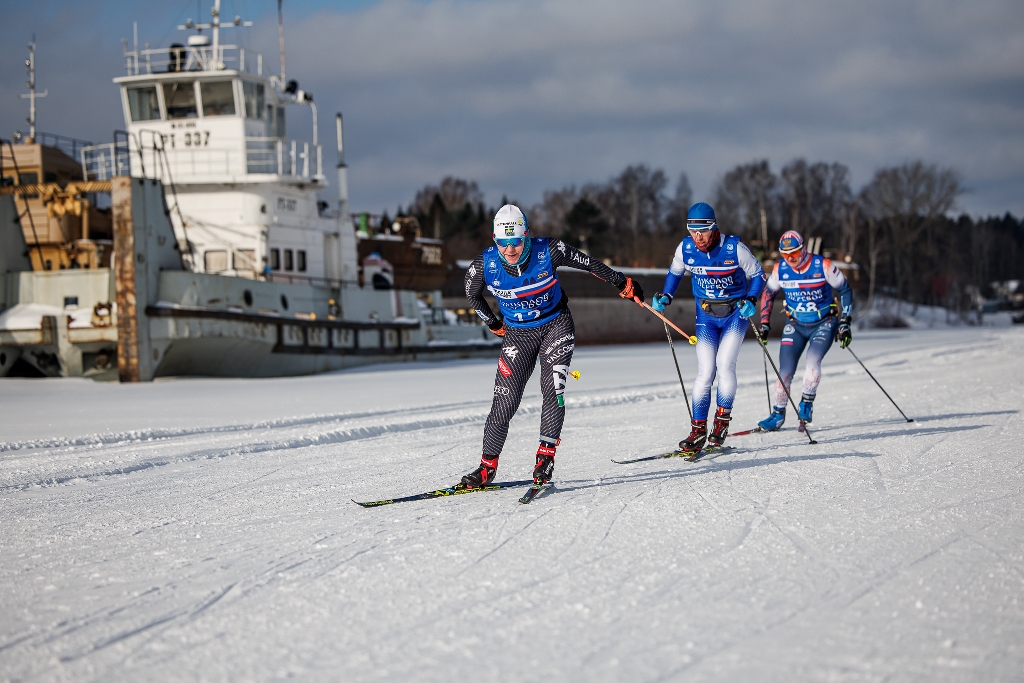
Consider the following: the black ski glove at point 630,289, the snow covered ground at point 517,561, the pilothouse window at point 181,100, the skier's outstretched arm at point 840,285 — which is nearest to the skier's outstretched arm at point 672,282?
the black ski glove at point 630,289

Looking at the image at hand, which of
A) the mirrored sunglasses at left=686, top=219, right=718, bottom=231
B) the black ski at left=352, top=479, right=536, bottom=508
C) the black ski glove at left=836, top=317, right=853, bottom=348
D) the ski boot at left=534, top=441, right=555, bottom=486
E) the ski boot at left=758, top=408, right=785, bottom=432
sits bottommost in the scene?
the ski boot at left=758, top=408, right=785, bottom=432

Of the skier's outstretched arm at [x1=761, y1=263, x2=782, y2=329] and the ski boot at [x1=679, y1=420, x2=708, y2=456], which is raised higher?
the skier's outstretched arm at [x1=761, y1=263, x2=782, y2=329]

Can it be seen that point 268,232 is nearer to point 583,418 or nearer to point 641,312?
point 583,418

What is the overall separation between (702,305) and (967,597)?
4388 mm

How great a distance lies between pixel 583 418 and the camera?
1012 centimetres

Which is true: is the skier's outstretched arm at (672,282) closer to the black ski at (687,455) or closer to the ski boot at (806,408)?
the black ski at (687,455)

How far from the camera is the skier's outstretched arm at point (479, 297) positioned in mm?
5891

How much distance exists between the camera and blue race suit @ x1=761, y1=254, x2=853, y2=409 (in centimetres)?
891

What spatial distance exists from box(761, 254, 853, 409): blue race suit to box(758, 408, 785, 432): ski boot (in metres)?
0.12

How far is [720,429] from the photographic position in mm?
7375

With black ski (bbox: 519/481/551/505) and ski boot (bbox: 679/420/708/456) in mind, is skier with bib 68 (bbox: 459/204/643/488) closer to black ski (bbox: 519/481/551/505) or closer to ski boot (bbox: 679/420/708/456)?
black ski (bbox: 519/481/551/505)

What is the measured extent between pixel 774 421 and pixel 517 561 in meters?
5.28

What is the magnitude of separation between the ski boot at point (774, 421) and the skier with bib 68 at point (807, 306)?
4 cm

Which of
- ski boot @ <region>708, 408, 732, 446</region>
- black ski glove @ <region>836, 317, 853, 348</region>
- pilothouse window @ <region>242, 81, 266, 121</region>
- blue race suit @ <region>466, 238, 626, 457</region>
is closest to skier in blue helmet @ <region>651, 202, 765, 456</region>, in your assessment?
ski boot @ <region>708, 408, 732, 446</region>
